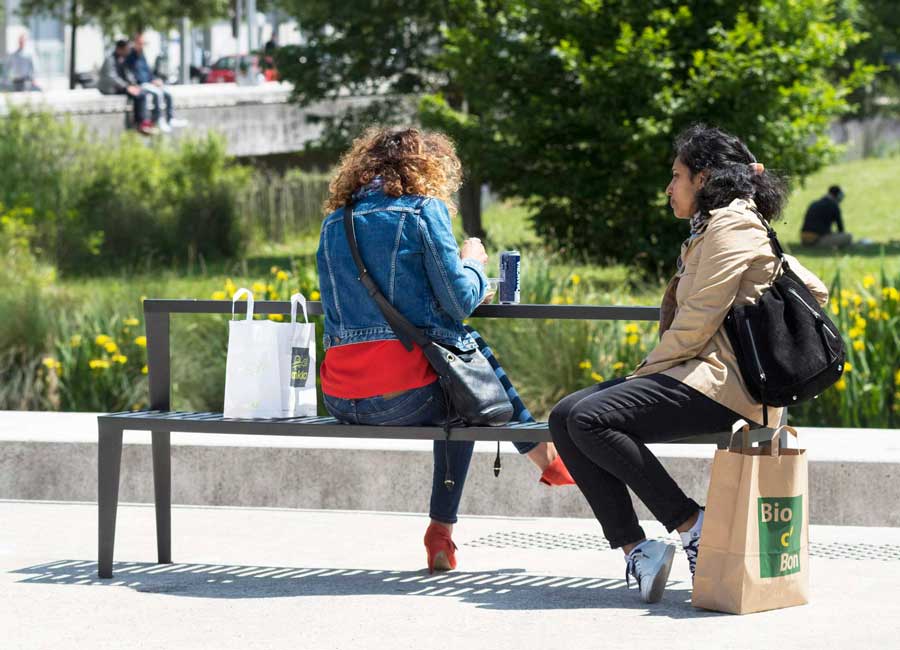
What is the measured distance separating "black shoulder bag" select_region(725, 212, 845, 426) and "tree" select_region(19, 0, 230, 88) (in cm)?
3364

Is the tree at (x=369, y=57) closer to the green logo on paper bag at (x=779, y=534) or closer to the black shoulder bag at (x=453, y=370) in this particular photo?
the black shoulder bag at (x=453, y=370)

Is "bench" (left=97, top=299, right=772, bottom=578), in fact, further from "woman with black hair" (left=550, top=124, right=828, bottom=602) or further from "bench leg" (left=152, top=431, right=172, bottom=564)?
"woman with black hair" (left=550, top=124, right=828, bottom=602)

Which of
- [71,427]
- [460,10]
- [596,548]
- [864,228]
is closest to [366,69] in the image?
[460,10]

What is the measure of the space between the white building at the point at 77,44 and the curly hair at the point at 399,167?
45829 mm

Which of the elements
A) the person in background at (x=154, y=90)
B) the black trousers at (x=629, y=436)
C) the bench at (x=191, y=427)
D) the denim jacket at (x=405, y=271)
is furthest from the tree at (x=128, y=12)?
the black trousers at (x=629, y=436)

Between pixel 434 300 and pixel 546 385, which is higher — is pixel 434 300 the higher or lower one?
the higher one

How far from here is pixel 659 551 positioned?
4855 millimetres

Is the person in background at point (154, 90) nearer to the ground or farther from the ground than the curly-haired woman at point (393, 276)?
farther from the ground

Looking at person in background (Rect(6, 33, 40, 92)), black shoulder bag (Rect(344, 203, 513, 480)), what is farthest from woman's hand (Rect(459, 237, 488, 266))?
person in background (Rect(6, 33, 40, 92))

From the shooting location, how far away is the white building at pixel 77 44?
53562 mm

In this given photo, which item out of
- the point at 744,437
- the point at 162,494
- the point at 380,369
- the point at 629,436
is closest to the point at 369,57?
the point at 162,494

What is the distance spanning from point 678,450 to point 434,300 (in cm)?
194

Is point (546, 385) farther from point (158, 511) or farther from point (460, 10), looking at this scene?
point (460, 10)

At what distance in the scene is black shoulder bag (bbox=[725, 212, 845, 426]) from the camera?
4738mm
